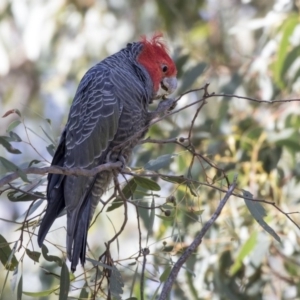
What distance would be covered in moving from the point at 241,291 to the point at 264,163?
2.10 ft

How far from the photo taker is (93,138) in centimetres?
247

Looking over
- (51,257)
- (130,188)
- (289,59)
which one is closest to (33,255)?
(51,257)

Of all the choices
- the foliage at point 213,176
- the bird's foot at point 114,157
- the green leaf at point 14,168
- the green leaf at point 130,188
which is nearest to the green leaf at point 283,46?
the foliage at point 213,176

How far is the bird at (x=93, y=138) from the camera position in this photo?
2363mm

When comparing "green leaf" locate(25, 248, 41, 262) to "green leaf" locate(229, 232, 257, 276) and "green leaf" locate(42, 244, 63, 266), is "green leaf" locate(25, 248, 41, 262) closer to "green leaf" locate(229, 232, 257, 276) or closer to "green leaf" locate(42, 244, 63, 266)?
"green leaf" locate(42, 244, 63, 266)

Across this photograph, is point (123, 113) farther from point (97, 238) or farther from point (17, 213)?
point (17, 213)

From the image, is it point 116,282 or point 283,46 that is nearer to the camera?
point 116,282

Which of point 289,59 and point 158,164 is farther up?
point 289,59

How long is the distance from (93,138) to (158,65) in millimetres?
662

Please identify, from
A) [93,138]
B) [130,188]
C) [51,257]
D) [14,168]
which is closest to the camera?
[14,168]

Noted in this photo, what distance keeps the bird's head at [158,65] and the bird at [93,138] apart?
193 millimetres

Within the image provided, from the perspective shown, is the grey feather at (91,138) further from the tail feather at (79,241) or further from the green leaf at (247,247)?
the green leaf at (247,247)

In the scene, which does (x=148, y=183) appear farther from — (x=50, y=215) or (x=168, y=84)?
(x=168, y=84)

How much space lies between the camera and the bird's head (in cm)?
296
